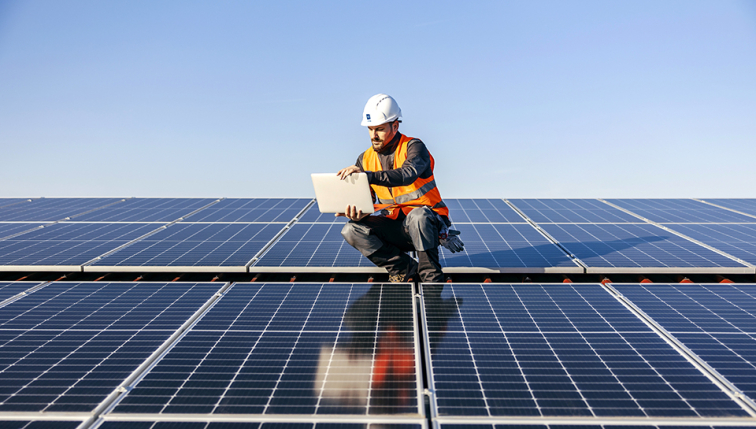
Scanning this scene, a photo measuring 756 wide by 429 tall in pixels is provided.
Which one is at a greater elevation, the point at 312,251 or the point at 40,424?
the point at 312,251

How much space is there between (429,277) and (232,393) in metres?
2.70

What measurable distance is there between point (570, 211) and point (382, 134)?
18.0 feet

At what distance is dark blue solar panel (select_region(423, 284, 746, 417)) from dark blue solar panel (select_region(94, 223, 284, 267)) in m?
2.97

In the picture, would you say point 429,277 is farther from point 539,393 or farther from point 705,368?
point 705,368

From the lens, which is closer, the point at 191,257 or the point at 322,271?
the point at 322,271

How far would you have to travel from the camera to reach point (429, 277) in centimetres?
502

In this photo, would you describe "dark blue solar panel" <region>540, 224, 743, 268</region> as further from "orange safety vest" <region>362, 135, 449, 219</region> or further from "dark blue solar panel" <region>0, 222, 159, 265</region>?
"dark blue solar panel" <region>0, 222, 159, 265</region>

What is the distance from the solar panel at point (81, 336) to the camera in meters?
2.92

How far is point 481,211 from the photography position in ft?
29.2

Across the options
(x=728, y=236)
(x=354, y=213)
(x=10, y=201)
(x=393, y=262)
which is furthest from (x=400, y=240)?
(x=10, y=201)

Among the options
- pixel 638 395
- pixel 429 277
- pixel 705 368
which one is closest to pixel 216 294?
pixel 429 277

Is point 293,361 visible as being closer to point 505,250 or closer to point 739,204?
point 505,250

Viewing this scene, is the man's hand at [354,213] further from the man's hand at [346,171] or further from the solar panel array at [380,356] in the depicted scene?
the solar panel array at [380,356]

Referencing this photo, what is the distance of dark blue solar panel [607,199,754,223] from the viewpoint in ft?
26.5
